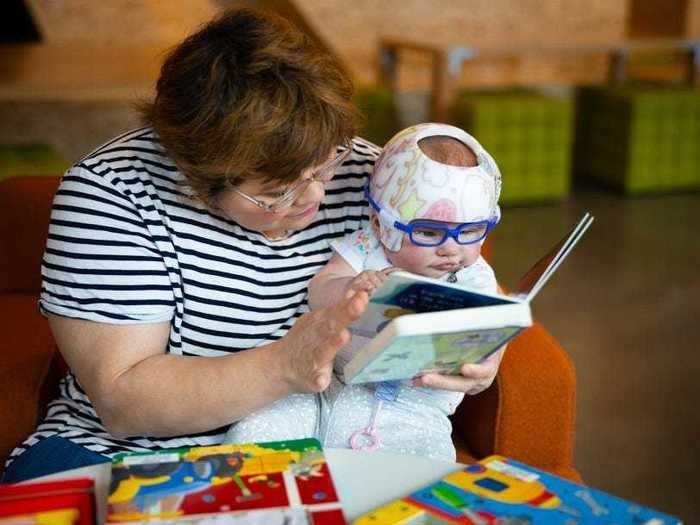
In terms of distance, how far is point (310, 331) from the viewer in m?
1.38

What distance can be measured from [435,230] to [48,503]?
82 centimetres

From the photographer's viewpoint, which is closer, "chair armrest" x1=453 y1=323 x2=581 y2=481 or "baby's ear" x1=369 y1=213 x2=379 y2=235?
"baby's ear" x1=369 y1=213 x2=379 y2=235

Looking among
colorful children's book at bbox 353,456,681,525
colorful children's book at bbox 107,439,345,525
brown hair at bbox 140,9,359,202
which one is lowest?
colorful children's book at bbox 353,456,681,525

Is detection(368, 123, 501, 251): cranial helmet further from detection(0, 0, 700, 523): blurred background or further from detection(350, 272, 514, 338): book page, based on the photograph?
detection(0, 0, 700, 523): blurred background

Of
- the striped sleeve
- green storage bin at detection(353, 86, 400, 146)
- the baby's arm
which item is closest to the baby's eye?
the baby's arm

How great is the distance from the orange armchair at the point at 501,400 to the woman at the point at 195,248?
187 mm

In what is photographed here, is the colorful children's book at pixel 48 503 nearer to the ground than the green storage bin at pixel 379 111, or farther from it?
nearer to the ground

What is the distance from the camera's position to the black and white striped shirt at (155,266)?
1.52m

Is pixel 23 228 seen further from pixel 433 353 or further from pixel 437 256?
pixel 433 353

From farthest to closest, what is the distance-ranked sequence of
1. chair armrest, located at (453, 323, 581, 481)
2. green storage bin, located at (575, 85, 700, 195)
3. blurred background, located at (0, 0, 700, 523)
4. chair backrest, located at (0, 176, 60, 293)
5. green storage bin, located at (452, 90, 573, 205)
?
green storage bin, located at (575, 85, 700, 195) < green storage bin, located at (452, 90, 573, 205) < blurred background, located at (0, 0, 700, 523) < chair backrest, located at (0, 176, 60, 293) < chair armrest, located at (453, 323, 581, 481)

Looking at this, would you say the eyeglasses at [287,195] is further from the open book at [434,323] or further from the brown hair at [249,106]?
the open book at [434,323]

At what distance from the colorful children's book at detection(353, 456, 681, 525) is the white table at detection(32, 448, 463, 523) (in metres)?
0.05

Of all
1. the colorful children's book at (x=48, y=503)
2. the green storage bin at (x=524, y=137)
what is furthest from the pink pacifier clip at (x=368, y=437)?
the green storage bin at (x=524, y=137)

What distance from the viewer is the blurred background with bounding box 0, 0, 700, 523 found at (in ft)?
11.1
